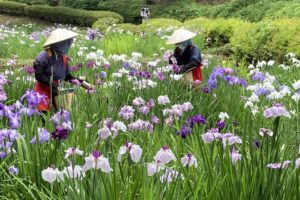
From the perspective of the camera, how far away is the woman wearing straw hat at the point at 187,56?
15.9 feet

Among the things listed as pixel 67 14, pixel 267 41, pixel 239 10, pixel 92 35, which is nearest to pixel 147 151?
pixel 267 41

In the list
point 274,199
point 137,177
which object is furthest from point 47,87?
point 274,199

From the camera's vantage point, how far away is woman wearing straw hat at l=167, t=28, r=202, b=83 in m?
4.86

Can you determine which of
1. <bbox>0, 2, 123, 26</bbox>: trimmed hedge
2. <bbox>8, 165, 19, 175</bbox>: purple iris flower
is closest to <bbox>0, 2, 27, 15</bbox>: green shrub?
<bbox>0, 2, 123, 26</bbox>: trimmed hedge

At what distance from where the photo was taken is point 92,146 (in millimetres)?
2582

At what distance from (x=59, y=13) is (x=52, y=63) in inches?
653

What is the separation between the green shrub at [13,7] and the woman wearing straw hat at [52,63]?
60.5ft

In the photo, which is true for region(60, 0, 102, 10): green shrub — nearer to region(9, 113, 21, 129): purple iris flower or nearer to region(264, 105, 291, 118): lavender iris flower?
region(9, 113, 21, 129): purple iris flower

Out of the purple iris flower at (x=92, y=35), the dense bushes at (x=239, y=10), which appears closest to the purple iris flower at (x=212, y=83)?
the purple iris flower at (x=92, y=35)

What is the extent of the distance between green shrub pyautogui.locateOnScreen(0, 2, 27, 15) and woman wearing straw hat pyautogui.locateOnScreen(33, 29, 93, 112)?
18452mm

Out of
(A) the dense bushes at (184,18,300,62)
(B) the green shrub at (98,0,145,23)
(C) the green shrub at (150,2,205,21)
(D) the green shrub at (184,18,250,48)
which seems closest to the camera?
(A) the dense bushes at (184,18,300,62)

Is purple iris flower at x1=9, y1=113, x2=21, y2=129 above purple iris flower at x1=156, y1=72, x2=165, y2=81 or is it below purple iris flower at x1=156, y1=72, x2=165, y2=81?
above

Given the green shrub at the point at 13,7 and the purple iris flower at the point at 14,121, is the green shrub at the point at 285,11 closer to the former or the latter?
the purple iris flower at the point at 14,121

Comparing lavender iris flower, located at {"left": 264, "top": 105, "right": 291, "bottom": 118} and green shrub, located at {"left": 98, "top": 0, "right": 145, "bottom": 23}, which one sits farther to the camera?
green shrub, located at {"left": 98, "top": 0, "right": 145, "bottom": 23}
